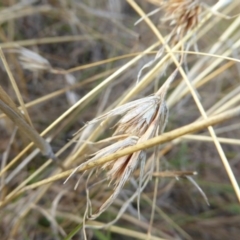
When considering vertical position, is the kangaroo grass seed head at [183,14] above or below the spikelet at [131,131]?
above

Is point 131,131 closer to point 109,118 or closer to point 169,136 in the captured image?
point 169,136

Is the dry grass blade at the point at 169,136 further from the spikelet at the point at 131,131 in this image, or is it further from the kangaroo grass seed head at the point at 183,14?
the kangaroo grass seed head at the point at 183,14

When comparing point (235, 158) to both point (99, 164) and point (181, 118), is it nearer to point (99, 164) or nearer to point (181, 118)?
point (181, 118)

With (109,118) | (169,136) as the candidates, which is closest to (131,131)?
(169,136)

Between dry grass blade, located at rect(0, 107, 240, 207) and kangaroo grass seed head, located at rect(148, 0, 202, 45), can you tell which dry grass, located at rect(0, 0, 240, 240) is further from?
dry grass blade, located at rect(0, 107, 240, 207)

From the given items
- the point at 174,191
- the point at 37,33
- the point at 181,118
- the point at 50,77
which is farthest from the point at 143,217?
the point at 37,33

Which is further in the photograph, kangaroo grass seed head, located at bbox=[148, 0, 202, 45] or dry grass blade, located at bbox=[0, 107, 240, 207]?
kangaroo grass seed head, located at bbox=[148, 0, 202, 45]

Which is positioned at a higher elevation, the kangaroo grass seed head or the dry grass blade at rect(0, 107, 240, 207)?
the kangaroo grass seed head

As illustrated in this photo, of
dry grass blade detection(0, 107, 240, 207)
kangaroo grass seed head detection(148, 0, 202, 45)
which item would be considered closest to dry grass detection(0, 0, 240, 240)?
kangaroo grass seed head detection(148, 0, 202, 45)

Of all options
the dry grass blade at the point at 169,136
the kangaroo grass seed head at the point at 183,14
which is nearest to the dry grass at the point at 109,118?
the kangaroo grass seed head at the point at 183,14
